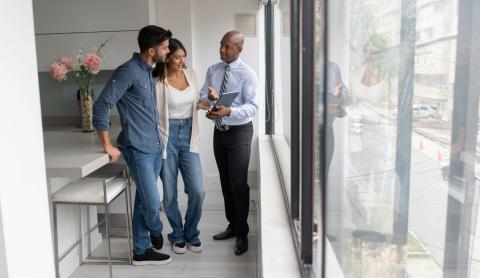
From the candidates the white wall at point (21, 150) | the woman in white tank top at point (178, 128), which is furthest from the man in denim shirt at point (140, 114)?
the white wall at point (21, 150)

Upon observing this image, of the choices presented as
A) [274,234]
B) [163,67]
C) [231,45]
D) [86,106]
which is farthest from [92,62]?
[274,234]

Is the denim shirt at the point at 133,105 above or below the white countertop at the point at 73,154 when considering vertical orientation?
above

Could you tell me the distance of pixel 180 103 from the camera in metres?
2.55

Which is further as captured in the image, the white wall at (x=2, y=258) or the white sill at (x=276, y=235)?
the white sill at (x=276, y=235)

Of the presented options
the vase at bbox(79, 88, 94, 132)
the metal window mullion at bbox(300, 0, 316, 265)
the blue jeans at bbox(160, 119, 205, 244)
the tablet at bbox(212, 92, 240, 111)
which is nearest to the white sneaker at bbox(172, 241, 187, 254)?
the blue jeans at bbox(160, 119, 205, 244)

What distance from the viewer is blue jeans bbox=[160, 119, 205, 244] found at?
2.60 meters

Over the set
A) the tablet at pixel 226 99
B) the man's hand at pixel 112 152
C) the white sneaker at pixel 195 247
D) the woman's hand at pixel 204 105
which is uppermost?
the tablet at pixel 226 99

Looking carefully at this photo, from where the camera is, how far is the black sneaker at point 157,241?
2.77 meters

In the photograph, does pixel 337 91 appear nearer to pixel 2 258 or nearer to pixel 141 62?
pixel 2 258

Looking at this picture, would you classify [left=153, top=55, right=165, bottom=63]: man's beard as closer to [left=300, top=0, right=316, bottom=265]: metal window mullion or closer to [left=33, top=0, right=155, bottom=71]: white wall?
[left=33, top=0, right=155, bottom=71]: white wall

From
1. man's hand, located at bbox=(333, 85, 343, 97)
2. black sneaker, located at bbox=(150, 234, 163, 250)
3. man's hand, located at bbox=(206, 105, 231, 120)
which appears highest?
man's hand, located at bbox=(333, 85, 343, 97)

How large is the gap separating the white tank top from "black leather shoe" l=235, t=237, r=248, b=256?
36.5 inches

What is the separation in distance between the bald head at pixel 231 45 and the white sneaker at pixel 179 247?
1.31 metres

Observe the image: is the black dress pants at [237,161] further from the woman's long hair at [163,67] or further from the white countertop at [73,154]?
the white countertop at [73,154]
